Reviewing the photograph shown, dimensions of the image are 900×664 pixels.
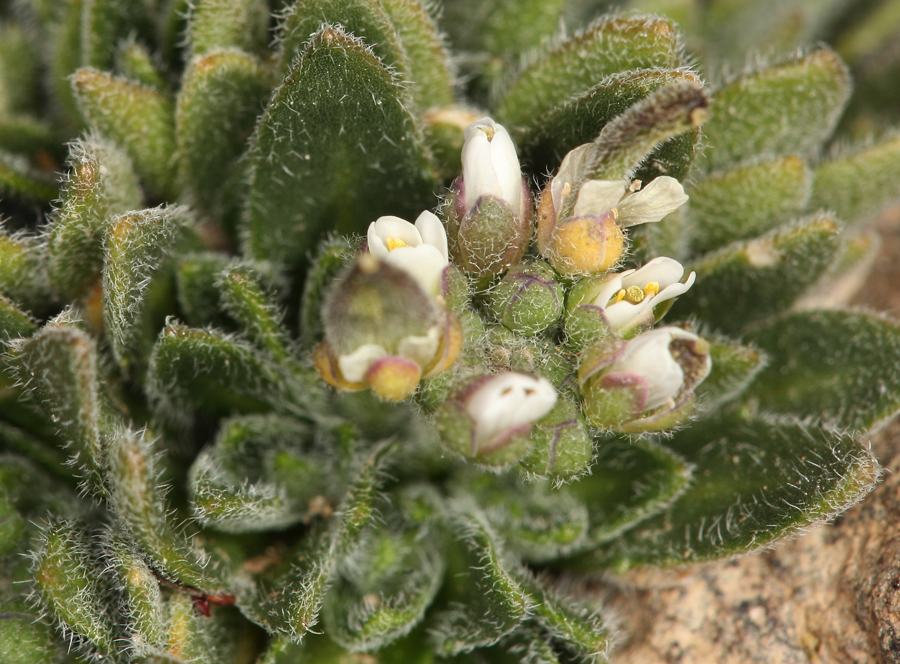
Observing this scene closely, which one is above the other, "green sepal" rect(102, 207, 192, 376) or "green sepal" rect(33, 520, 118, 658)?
"green sepal" rect(102, 207, 192, 376)

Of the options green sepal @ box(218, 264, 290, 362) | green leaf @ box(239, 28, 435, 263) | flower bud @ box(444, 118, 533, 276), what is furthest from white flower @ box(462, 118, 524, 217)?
green sepal @ box(218, 264, 290, 362)

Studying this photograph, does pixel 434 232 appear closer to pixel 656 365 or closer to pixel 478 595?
pixel 656 365

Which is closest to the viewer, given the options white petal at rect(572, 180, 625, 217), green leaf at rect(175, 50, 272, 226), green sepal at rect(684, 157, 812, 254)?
white petal at rect(572, 180, 625, 217)

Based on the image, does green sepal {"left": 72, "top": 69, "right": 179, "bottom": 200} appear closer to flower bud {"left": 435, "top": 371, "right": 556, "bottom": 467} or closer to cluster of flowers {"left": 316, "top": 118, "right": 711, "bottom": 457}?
cluster of flowers {"left": 316, "top": 118, "right": 711, "bottom": 457}

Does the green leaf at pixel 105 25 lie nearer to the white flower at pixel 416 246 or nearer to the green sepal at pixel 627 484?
the white flower at pixel 416 246

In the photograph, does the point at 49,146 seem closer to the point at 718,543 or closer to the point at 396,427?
the point at 396,427

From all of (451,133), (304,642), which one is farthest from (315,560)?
(451,133)
